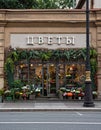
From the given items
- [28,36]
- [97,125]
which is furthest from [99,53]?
[97,125]

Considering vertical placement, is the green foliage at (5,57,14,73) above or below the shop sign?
below

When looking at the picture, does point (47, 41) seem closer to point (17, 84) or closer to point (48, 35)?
point (48, 35)

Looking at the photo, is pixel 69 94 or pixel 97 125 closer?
pixel 97 125

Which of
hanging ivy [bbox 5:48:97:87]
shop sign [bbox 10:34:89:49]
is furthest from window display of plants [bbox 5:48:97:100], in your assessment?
shop sign [bbox 10:34:89:49]

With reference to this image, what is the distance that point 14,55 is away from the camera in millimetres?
27750

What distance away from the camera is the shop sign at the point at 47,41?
2834 cm

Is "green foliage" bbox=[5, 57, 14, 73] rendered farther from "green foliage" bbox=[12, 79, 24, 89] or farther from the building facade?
"green foliage" bbox=[12, 79, 24, 89]

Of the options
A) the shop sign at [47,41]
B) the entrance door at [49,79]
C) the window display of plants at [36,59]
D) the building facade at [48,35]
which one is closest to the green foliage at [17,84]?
the window display of plants at [36,59]

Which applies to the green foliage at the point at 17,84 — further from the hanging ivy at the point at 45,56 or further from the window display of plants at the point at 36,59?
the hanging ivy at the point at 45,56

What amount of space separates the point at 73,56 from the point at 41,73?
2.50m

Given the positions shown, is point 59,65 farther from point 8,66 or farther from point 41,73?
point 8,66

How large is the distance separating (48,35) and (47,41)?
435mm

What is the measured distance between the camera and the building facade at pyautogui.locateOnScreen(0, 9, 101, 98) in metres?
28.3

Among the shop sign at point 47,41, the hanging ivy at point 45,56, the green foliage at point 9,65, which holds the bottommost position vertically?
the green foliage at point 9,65
